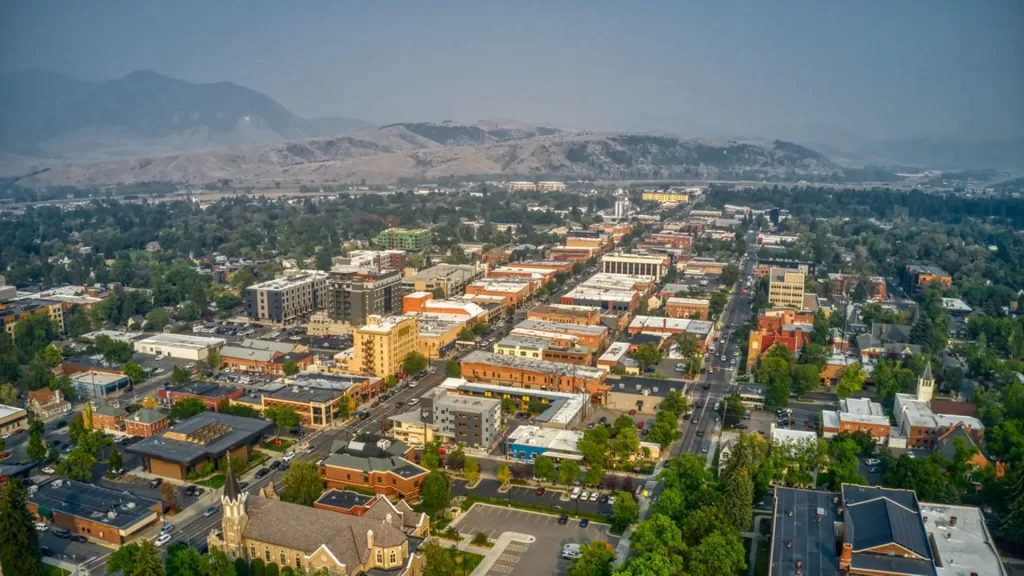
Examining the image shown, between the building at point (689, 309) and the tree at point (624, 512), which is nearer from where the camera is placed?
the tree at point (624, 512)

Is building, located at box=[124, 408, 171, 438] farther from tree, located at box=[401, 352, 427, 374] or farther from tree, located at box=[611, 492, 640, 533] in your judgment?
tree, located at box=[611, 492, 640, 533]

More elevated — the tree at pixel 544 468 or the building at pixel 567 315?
the building at pixel 567 315

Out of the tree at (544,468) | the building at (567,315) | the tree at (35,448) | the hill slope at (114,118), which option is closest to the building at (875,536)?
the tree at (544,468)

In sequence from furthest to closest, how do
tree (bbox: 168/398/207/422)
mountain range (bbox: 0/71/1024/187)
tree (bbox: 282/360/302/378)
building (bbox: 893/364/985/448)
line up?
1. mountain range (bbox: 0/71/1024/187)
2. tree (bbox: 282/360/302/378)
3. tree (bbox: 168/398/207/422)
4. building (bbox: 893/364/985/448)

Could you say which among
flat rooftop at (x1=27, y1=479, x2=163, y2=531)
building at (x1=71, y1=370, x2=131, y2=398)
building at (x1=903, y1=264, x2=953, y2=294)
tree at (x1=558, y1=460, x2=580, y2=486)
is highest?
building at (x1=903, y1=264, x2=953, y2=294)

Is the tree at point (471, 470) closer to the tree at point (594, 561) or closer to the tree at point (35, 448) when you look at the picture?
the tree at point (594, 561)

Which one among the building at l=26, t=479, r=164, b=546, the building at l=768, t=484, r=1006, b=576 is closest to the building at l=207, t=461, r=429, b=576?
the building at l=26, t=479, r=164, b=546

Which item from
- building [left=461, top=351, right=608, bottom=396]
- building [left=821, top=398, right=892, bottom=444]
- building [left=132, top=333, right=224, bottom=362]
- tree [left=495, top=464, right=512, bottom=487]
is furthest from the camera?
building [left=132, top=333, right=224, bottom=362]

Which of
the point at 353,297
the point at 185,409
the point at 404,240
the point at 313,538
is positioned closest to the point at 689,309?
the point at 353,297
